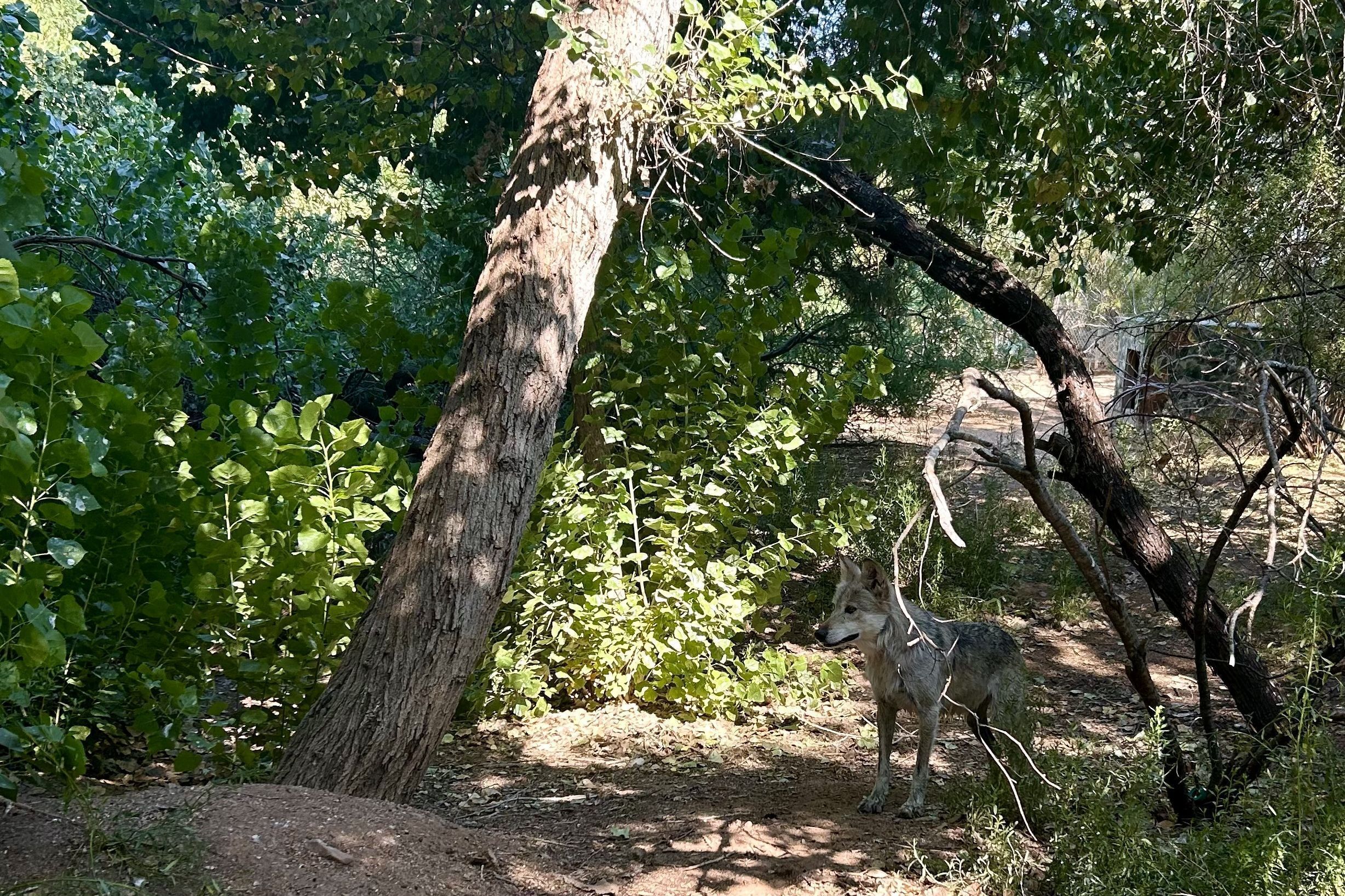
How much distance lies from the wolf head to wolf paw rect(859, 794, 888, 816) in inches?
28.6

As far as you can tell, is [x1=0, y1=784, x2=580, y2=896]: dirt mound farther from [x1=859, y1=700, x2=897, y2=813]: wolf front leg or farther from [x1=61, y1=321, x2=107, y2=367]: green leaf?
[x1=859, y1=700, x2=897, y2=813]: wolf front leg

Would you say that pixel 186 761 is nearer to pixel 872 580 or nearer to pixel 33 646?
pixel 33 646

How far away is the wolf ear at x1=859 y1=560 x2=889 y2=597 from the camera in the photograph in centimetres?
522

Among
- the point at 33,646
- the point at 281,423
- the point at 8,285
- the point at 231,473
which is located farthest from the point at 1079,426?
the point at 8,285

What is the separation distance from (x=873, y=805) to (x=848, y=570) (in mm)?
1169

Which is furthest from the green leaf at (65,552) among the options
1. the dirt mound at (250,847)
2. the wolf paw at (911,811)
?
the wolf paw at (911,811)

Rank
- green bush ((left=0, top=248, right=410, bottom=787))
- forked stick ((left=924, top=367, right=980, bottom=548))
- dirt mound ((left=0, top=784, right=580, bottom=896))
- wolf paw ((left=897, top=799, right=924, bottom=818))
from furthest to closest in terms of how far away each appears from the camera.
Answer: wolf paw ((left=897, top=799, right=924, bottom=818))
green bush ((left=0, top=248, right=410, bottom=787))
dirt mound ((left=0, top=784, right=580, bottom=896))
forked stick ((left=924, top=367, right=980, bottom=548))

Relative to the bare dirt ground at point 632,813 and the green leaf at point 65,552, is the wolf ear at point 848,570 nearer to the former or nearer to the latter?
the bare dirt ground at point 632,813

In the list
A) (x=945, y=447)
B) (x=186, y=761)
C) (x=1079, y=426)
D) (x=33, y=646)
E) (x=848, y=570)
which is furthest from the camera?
(x=1079, y=426)

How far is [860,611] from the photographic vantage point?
5.26m

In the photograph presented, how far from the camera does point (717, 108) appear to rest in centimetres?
449

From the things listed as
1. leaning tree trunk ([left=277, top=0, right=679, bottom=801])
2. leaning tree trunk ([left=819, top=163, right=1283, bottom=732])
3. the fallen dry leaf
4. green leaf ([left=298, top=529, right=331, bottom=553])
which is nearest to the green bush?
green leaf ([left=298, top=529, right=331, bottom=553])

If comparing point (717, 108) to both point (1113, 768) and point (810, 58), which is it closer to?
point (1113, 768)

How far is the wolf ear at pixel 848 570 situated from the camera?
210 inches
